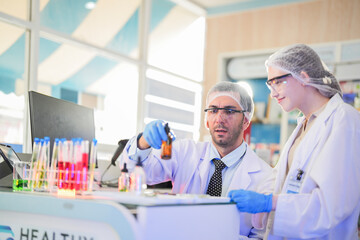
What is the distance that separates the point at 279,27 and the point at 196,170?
3498mm

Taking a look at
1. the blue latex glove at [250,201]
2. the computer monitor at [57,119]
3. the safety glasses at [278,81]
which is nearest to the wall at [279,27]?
the safety glasses at [278,81]

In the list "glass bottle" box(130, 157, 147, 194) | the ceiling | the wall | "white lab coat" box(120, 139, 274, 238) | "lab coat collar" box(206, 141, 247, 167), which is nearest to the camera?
"glass bottle" box(130, 157, 147, 194)

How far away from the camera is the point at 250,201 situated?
1.50 m

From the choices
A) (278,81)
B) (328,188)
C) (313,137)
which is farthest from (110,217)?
(278,81)

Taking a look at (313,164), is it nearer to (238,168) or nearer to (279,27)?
(238,168)

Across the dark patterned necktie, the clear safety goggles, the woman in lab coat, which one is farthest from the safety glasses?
the dark patterned necktie

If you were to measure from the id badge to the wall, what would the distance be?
3516mm

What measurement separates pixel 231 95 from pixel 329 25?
3.12 m

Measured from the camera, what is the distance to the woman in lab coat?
152cm

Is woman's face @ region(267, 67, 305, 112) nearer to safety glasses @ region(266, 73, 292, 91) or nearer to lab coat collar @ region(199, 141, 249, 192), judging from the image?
safety glasses @ region(266, 73, 292, 91)

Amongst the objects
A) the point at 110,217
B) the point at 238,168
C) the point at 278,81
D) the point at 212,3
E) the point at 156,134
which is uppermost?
the point at 212,3

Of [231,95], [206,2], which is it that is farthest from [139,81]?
[231,95]

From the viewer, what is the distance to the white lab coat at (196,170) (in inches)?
79.0

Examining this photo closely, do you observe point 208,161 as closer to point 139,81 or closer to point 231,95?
point 231,95
